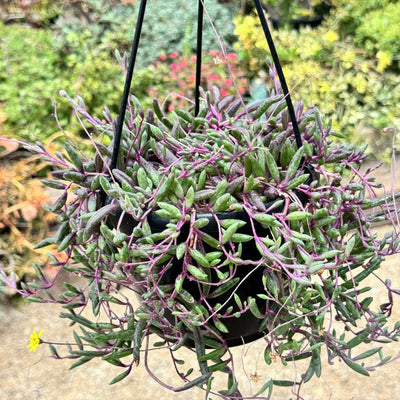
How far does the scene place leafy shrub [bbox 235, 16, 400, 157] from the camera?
9.62 feet

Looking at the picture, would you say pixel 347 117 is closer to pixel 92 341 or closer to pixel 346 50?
pixel 346 50

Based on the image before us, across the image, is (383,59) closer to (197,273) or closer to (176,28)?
(176,28)

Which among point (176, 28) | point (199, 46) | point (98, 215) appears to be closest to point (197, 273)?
point (98, 215)

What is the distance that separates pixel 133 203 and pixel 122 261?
0.09 meters

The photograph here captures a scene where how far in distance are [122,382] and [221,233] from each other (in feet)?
4.65

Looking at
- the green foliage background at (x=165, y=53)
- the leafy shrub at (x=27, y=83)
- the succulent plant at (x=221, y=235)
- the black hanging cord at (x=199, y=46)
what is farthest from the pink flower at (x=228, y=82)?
the succulent plant at (x=221, y=235)

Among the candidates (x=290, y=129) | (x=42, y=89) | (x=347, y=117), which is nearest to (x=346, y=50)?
(x=347, y=117)

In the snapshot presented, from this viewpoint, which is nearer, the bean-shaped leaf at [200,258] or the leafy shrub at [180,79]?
the bean-shaped leaf at [200,258]

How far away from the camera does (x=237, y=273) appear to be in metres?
0.82

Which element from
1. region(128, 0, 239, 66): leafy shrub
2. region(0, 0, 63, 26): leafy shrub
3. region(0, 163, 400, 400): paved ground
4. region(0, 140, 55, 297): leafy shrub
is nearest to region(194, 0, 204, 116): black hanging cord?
region(0, 163, 400, 400): paved ground

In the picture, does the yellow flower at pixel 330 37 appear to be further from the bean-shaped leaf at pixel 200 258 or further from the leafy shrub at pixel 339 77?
the bean-shaped leaf at pixel 200 258

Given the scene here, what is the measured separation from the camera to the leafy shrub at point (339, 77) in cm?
293

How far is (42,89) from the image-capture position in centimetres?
279

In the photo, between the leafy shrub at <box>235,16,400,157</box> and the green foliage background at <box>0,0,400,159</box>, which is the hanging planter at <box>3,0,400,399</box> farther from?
the leafy shrub at <box>235,16,400,157</box>
